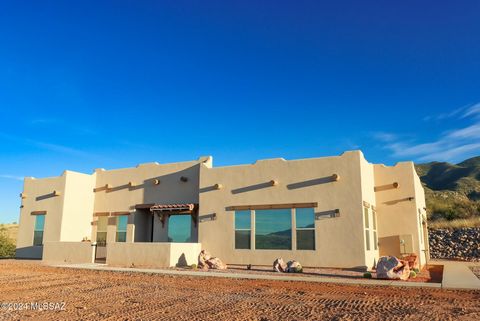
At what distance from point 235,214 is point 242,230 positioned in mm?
824

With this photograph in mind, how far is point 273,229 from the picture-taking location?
58.4ft

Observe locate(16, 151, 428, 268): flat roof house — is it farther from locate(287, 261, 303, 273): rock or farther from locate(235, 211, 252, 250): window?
locate(287, 261, 303, 273): rock

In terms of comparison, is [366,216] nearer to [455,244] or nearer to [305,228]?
[305,228]

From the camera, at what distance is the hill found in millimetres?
32656

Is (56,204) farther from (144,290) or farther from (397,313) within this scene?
(397,313)

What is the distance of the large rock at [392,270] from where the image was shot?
13.3 m

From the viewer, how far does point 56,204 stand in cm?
2308

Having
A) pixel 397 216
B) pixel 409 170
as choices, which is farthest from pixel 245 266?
pixel 409 170

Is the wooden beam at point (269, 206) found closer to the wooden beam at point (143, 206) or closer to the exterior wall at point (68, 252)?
the wooden beam at point (143, 206)

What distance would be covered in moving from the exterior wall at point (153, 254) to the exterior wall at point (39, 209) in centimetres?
565

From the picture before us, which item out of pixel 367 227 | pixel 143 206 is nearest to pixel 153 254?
pixel 143 206

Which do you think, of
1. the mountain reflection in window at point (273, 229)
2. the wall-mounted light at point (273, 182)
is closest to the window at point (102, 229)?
the mountain reflection in window at point (273, 229)

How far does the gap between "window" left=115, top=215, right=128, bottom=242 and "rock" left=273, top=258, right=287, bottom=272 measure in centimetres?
998

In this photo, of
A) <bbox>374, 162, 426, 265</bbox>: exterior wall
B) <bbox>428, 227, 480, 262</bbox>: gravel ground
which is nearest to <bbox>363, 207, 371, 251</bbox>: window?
<bbox>374, 162, 426, 265</bbox>: exterior wall
